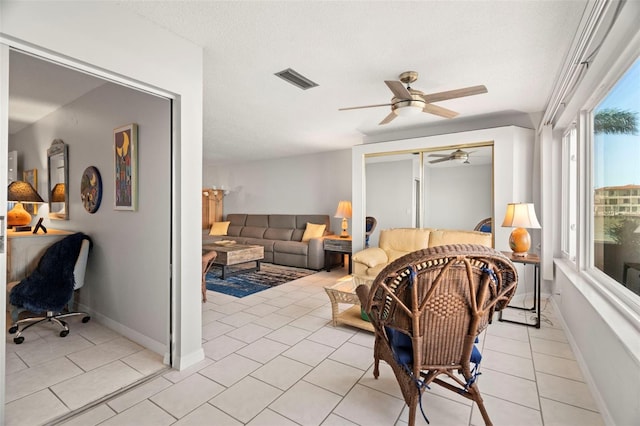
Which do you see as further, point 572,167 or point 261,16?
point 572,167

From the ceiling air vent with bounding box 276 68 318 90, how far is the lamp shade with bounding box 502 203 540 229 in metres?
2.55

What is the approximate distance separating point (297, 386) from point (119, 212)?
7.38 ft

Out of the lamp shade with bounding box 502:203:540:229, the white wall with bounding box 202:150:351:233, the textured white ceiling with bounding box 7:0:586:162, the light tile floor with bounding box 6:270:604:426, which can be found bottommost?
the light tile floor with bounding box 6:270:604:426

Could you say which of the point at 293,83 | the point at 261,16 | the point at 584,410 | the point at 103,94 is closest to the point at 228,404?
the point at 584,410

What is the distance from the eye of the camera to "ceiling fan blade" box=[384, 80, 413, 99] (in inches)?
98.4

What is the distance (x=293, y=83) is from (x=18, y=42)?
203cm

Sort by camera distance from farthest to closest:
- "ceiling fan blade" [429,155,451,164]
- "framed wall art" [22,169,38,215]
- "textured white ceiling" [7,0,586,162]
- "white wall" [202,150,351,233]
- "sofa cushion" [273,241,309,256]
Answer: "white wall" [202,150,351,233] < "sofa cushion" [273,241,309,256] < "ceiling fan blade" [429,155,451,164] < "framed wall art" [22,169,38,215] < "textured white ceiling" [7,0,586,162]

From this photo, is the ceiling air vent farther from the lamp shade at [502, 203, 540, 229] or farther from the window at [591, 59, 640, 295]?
the lamp shade at [502, 203, 540, 229]

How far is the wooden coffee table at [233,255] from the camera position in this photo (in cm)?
498

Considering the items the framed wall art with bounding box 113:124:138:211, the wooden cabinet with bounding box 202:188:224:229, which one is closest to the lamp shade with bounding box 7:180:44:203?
the framed wall art with bounding box 113:124:138:211

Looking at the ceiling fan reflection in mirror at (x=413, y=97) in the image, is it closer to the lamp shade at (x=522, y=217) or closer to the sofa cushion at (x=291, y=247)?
the lamp shade at (x=522, y=217)

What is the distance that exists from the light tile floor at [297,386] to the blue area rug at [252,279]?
4.85 feet

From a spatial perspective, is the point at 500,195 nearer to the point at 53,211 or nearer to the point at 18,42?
the point at 18,42

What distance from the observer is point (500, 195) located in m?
4.05
